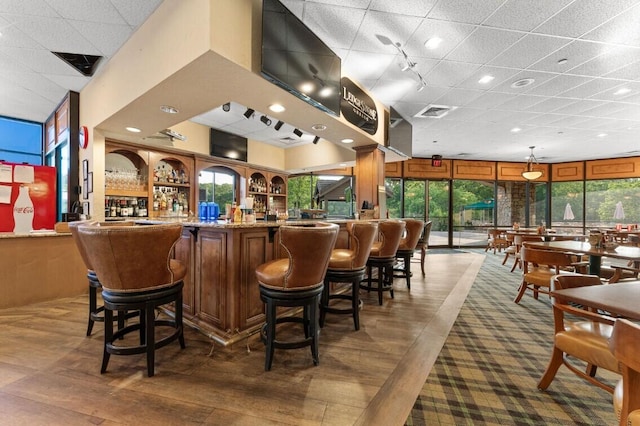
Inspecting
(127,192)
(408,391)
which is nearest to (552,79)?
(408,391)

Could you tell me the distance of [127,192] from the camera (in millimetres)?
4664

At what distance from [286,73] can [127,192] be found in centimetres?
379

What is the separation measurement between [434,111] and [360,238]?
13.0 ft

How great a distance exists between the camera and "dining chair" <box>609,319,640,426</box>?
96 cm

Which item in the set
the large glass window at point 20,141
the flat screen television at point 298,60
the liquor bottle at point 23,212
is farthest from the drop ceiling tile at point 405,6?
the large glass window at point 20,141

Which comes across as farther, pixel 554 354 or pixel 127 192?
pixel 127 192

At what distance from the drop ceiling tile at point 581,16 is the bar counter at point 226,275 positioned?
11.7 feet

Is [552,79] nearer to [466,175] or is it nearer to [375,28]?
[375,28]

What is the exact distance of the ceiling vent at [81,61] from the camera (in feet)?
11.2

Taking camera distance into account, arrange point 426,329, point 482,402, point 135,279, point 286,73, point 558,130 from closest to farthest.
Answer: point 482,402
point 135,279
point 286,73
point 426,329
point 558,130

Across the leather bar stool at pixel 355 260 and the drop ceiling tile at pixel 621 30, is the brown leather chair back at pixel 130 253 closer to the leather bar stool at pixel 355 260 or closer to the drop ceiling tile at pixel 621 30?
the leather bar stool at pixel 355 260

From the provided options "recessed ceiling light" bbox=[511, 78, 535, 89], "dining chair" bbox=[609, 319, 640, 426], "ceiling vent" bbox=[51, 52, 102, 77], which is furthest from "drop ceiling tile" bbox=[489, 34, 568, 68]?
"ceiling vent" bbox=[51, 52, 102, 77]

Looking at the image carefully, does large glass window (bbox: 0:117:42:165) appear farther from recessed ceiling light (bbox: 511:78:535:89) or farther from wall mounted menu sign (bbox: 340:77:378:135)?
recessed ceiling light (bbox: 511:78:535:89)

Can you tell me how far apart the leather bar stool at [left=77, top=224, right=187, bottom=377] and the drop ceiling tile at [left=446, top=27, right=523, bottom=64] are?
368 centimetres
